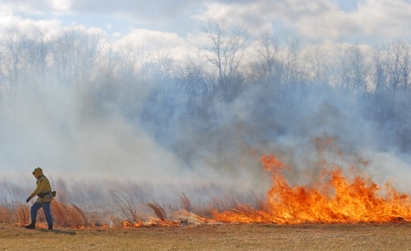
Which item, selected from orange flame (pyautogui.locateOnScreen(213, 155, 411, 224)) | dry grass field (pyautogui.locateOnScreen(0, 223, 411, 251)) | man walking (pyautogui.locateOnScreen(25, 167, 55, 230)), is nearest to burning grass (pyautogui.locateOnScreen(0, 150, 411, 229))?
orange flame (pyautogui.locateOnScreen(213, 155, 411, 224))

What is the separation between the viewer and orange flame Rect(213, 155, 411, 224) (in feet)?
62.3

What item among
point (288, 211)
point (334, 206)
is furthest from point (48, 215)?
point (334, 206)

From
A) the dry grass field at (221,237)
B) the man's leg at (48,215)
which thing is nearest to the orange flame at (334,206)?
the dry grass field at (221,237)

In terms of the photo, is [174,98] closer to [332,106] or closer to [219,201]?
[332,106]

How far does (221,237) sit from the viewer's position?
52.2ft

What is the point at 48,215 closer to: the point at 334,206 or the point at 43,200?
the point at 43,200

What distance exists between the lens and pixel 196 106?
35.6 meters

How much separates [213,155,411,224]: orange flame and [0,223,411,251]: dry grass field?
86cm

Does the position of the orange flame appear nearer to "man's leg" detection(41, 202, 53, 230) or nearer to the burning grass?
the burning grass

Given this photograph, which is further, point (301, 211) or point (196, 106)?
point (196, 106)

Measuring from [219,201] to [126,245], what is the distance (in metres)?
7.91

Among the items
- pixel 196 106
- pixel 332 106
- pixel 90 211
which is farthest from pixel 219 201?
pixel 196 106

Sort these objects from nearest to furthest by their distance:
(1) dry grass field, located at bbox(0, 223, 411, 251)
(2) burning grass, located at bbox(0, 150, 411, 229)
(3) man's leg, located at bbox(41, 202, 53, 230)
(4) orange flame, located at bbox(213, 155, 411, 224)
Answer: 1. (1) dry grass field, located at bbox(0, 223, 411, 251)
2. (3) man's leg, located at bbox(41, 202, 53, 230)
3. (2) burning grass, located at bbox(0, 150, 411, 229)
4. (4) orange flame, located at bbox(213, 155, 411, 224)

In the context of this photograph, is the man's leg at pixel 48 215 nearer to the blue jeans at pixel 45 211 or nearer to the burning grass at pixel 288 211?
the blue jeans at pixel 45 211
